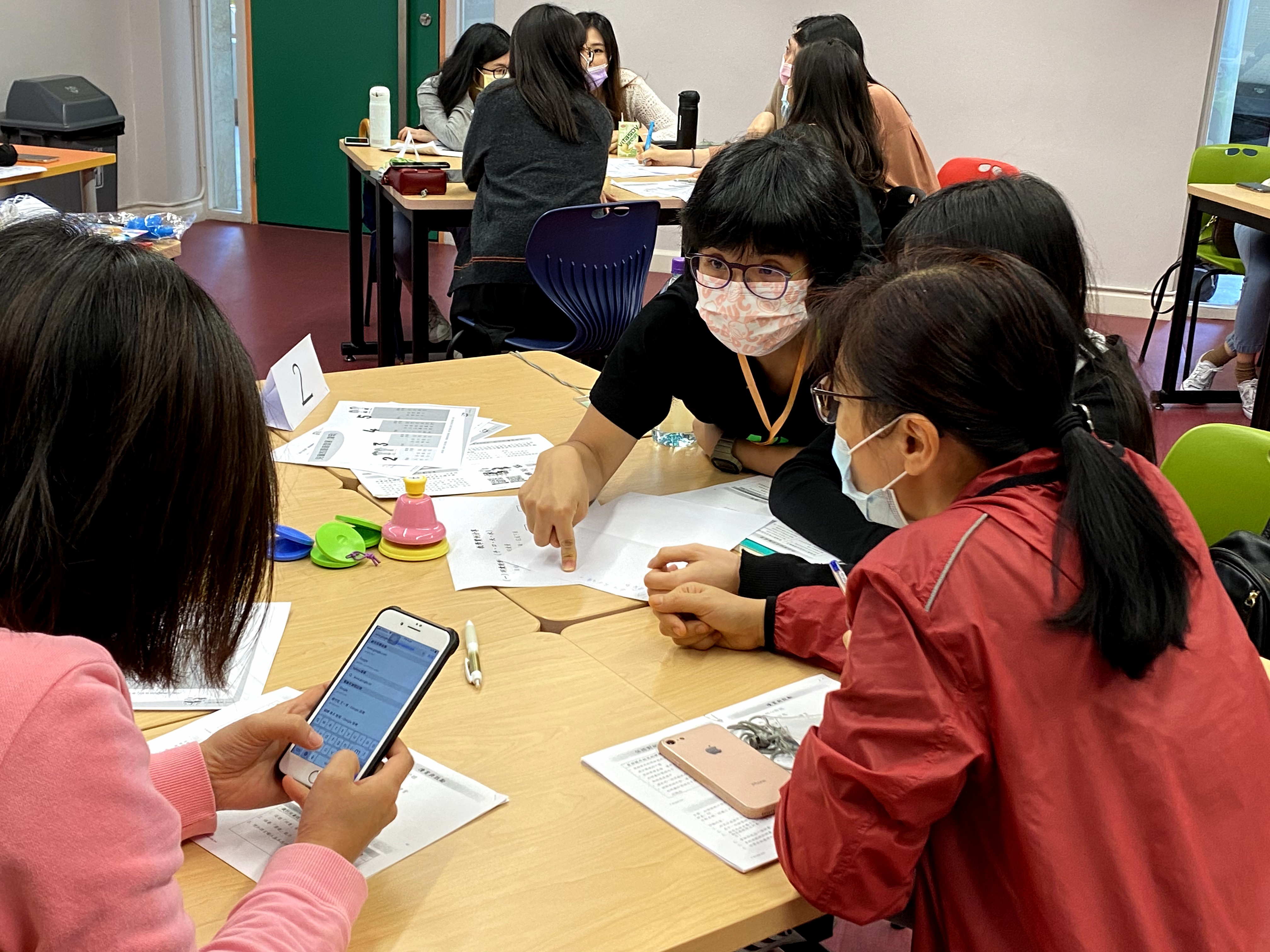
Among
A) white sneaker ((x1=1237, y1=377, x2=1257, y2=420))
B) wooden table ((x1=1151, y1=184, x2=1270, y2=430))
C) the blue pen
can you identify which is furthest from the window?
the blue pen

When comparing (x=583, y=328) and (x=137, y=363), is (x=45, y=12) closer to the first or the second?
(x=583, y=328)

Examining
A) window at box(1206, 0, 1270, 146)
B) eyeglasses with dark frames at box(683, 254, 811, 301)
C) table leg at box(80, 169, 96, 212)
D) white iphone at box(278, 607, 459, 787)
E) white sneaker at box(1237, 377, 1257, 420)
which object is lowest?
white sneaker at box(1237, 377, 1257, 420)

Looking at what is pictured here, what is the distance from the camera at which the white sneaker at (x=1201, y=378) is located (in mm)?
4828

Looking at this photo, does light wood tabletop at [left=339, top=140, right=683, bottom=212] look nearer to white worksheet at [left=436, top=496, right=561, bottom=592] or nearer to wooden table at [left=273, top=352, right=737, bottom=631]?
wooden table at [left=273, top=352, right=737, bottom=631]

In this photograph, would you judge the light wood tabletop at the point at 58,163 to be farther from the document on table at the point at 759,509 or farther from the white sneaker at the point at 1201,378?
the white sneaker at the point at 1201,378

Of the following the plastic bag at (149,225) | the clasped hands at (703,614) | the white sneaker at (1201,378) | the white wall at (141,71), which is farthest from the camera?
the white wall at (141,71)

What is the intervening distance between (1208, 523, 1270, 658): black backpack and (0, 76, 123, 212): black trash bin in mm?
4902

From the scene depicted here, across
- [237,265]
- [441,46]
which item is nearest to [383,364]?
[237,265]

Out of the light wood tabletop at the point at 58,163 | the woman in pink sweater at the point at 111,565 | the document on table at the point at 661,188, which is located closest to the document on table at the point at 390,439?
the woman in pink sweater at the point at 111,565

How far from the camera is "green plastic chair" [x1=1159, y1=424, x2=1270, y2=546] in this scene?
5.64 ft

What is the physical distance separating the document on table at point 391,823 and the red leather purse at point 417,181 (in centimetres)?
296

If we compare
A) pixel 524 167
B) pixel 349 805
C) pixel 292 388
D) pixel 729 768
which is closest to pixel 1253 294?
pixel 524 167

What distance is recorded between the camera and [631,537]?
1.72 m

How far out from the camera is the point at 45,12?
5809 millimetres
